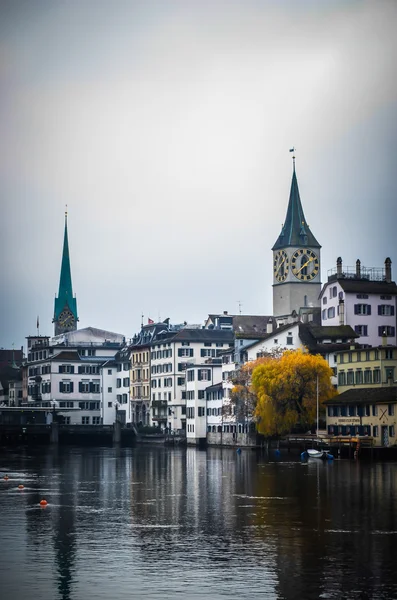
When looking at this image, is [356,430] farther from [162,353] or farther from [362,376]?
[162,353]

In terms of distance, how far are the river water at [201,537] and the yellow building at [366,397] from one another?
95.3 feet

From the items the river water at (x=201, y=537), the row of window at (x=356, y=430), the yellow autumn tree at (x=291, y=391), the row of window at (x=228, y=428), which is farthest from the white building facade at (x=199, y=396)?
the river water at (x=201, y=537)

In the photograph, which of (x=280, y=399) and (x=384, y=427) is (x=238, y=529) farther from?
(x=280, y=399)

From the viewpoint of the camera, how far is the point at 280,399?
132 m

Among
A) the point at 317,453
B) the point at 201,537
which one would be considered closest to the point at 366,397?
the point at 317,453

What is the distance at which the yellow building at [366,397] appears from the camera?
120875 millimetres

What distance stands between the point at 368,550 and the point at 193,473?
51.3 m

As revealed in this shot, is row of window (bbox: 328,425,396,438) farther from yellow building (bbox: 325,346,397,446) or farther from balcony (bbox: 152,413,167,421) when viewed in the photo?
balcony (bbox: 152,413,167,421)

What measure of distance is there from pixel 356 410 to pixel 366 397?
1910mm

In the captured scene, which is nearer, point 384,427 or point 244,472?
point 244,472

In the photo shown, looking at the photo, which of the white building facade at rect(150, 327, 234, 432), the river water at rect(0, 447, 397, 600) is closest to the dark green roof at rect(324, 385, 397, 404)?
the river water at rect(0, 447, 397, 600)

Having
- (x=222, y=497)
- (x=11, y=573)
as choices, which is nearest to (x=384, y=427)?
(x=222, y=497)

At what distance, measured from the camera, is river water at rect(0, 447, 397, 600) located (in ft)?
133

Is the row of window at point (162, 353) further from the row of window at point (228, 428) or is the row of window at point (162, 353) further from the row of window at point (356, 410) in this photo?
the row of window at point (356, 410)
